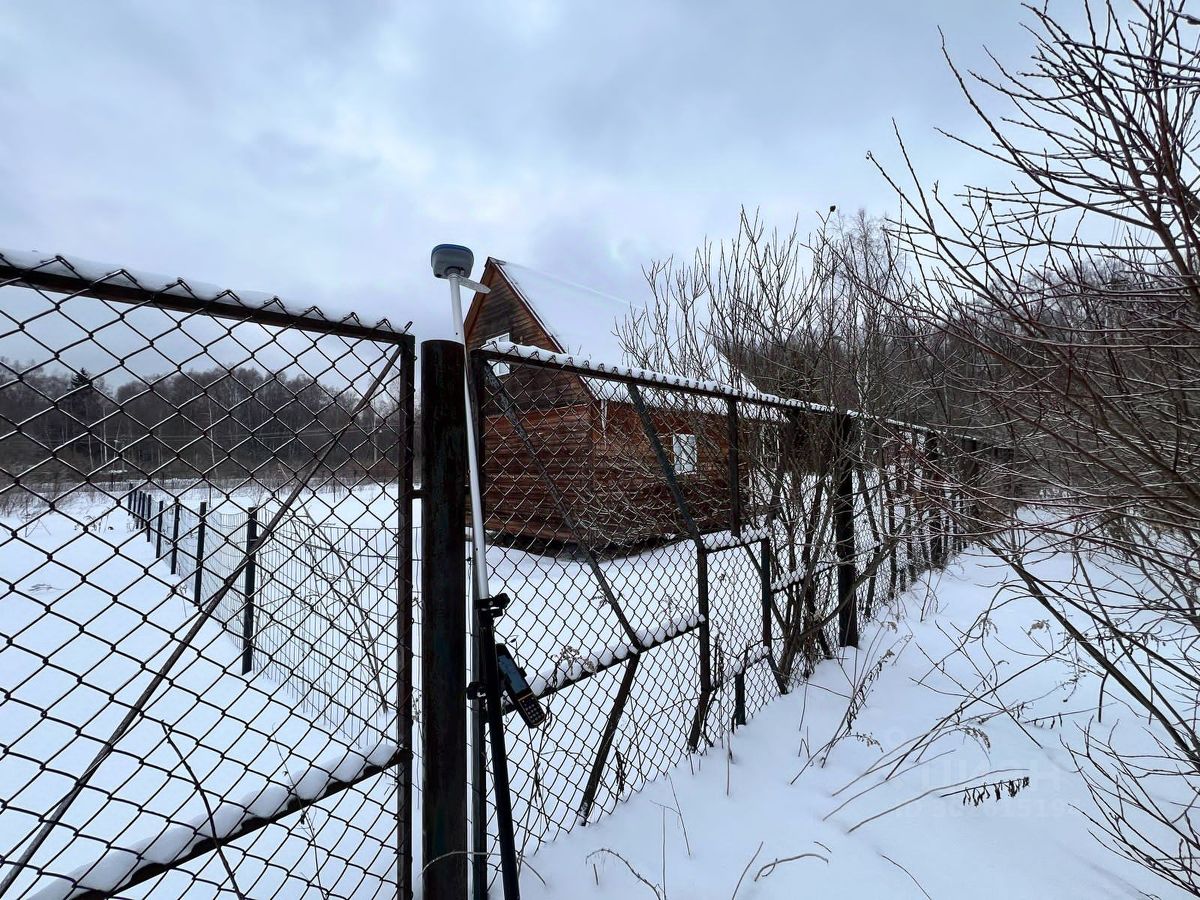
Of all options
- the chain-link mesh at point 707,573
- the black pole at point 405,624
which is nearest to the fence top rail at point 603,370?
the chain-link mesh at point 707,573

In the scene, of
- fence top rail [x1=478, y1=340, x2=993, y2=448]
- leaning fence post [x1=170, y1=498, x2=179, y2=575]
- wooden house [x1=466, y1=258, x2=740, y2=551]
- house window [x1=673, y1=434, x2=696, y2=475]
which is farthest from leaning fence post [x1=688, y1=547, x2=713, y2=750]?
house window [x1=673, y1=434, x2=696, y2=475]

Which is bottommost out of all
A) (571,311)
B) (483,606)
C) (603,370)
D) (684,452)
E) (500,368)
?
(483,606)

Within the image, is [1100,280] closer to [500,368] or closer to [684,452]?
[684,452]

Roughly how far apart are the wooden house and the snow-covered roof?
3 centimetres

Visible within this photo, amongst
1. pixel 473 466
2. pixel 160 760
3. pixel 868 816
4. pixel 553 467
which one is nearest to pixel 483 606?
pixel 473 466

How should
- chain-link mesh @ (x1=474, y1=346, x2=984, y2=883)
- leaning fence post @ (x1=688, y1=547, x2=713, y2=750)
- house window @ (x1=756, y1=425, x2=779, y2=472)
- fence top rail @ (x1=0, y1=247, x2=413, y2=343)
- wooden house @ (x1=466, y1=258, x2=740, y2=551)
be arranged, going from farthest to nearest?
house window @ (x1=756, y1=425, x2=779, y2=472) → wooden house @ (x1=466, y1=258, x2=740, y2=551) → leaning fence post @ (x1=688, y1=547, x2=713, y2=750) → chain-link mesh @ (x1=474, y1=346, x2=984, y2=883) → fence top rail @ (x1=0, y1=247, x2=413, y2=343)

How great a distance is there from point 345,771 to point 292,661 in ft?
13.5

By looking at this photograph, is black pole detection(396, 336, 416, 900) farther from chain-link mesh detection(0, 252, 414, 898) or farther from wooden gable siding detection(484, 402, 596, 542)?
wooden gable siding detection(484, 402, 596, 542)

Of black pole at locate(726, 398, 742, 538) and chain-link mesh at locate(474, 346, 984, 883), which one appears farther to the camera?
black pole at locate(726, 398, 742, 538)

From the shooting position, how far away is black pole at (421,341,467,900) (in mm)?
1392

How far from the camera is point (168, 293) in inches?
40.9

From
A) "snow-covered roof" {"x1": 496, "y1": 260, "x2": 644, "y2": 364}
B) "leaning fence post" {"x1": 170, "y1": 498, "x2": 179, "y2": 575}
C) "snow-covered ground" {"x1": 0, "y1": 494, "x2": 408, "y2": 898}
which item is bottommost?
"snow-covered ground" {"x1": 0, "y1": 494, "x2": 408, "y2": 898}

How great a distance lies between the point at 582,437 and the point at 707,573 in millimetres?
4740

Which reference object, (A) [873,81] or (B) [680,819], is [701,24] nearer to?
(A) [873,81]
